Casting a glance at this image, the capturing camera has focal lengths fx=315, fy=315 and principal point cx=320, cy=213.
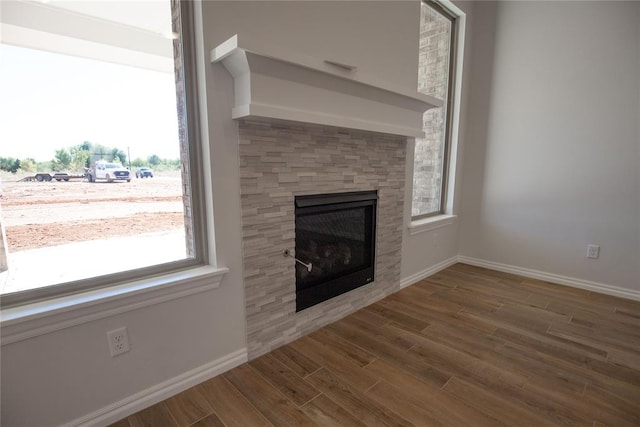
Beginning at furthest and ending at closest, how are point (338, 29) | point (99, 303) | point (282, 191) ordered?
point (338, 29) → point (282, 191) → point (99, 303)

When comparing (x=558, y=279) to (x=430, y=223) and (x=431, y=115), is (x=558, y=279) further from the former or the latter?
(x=431, y=115)

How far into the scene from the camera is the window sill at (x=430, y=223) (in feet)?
9.74

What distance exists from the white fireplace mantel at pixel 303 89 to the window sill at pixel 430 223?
1105mm

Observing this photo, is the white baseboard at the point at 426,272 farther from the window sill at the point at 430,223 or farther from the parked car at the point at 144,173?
the parked car at the point at 144,173

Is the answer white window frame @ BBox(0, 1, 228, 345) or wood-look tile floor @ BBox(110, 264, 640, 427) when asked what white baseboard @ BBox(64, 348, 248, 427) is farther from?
white window frame @ BBox(0, 1, 228, 345)

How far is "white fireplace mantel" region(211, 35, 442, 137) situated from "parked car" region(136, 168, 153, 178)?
503 mm

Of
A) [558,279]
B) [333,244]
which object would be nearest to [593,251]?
[558,279]

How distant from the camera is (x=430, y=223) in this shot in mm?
3156

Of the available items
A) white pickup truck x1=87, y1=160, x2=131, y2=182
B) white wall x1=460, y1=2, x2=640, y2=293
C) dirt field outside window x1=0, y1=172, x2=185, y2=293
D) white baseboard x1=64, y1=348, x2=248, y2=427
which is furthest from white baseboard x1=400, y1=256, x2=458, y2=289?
white pickup truck x1=87, y1=160, x2=131, y2=182

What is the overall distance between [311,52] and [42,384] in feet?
6.66

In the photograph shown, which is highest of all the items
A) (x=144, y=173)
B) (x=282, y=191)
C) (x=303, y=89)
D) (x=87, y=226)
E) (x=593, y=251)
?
(x=303, y=89)

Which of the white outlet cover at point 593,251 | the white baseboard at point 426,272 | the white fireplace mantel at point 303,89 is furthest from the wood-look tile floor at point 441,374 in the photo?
the white fireplace mantel at point 303,89

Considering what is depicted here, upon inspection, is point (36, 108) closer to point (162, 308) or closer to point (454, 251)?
point (162, 308)

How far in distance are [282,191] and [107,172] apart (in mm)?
857
